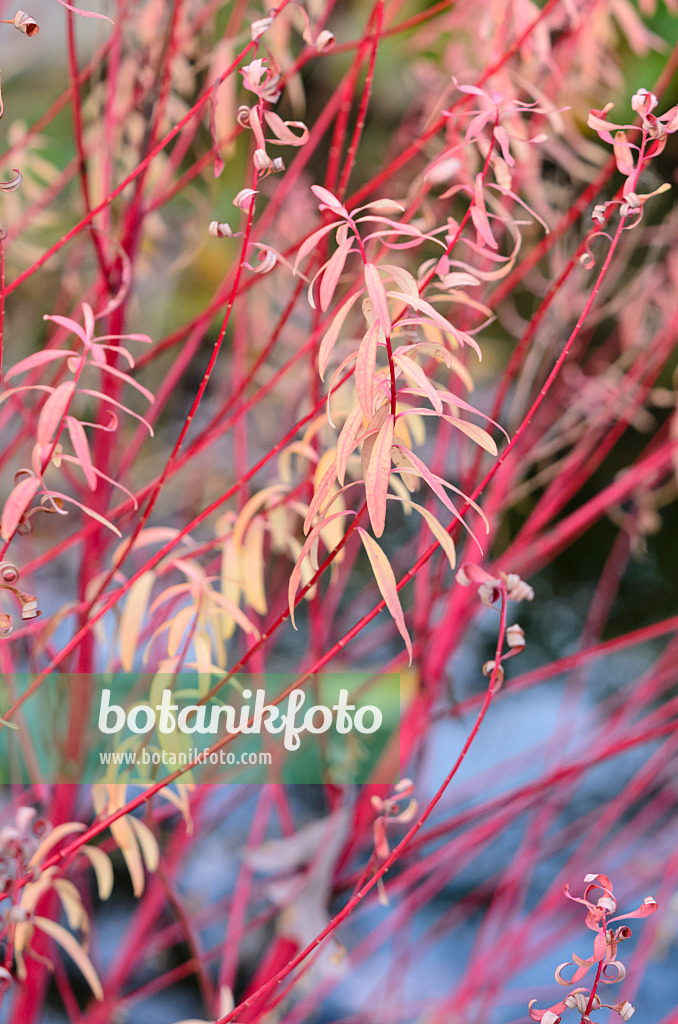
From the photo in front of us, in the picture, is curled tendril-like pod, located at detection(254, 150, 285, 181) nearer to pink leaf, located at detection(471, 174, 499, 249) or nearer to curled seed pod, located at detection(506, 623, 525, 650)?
pink leaf, located at detection(471, 174, 499, 249)

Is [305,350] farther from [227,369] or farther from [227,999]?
[227,369]

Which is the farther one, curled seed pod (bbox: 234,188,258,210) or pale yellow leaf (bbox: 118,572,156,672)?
pale yellow leaf (bbox: 118,572,156,672)

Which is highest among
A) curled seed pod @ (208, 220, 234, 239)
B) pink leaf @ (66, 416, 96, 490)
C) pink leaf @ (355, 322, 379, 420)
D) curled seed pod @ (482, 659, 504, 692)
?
curled seed pod @ (208, 220, 234, 239)

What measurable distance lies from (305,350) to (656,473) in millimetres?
487

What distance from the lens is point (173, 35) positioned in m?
0.45

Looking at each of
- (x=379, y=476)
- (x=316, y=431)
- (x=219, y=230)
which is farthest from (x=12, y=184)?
(x=316, y=431)

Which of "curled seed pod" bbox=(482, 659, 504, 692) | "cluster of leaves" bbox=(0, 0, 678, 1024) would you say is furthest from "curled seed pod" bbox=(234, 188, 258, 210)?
"curled seed pod" bbox=(482, 659, 504, 692)

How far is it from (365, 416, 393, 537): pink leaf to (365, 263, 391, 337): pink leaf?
1.5 inches

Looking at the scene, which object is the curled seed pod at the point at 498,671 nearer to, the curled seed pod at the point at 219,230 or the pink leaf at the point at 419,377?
the pink leaf at the point at 419,377

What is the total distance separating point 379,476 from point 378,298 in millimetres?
63

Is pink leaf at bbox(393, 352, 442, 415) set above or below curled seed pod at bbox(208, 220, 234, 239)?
below

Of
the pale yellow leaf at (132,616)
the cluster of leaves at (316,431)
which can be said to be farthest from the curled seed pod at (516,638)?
the pale yellow leaf at (132,616)

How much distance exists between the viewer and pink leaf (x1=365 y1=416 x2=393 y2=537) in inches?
10.8

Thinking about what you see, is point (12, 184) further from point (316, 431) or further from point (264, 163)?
point (316, 431)
